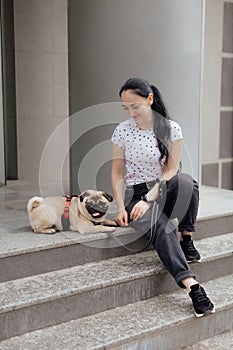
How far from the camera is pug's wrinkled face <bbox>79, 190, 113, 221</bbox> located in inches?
99.1

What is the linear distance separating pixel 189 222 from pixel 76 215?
60 centimetres

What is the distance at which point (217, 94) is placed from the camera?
4371mm

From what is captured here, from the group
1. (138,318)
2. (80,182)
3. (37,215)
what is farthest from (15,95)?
(138,318)

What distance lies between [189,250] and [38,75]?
2.56m

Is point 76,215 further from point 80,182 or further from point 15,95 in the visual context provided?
point 15,95

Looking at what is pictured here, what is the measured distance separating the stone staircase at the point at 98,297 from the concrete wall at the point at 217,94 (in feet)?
5.80

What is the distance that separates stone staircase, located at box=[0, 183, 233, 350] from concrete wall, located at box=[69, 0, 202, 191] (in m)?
1.04

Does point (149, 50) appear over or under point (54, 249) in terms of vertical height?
over

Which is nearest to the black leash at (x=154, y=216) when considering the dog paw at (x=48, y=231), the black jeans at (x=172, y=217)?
the black jeans at (x=172, y=217)

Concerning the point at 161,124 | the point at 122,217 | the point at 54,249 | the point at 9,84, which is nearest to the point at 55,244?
the point at 54,249

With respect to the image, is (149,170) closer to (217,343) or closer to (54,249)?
(54,249)

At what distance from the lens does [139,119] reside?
8.67 feet

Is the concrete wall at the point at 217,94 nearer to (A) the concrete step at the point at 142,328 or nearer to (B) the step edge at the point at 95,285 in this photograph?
(B) the step edge at the point at 95,285

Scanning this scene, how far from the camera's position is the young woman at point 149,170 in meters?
2.55
